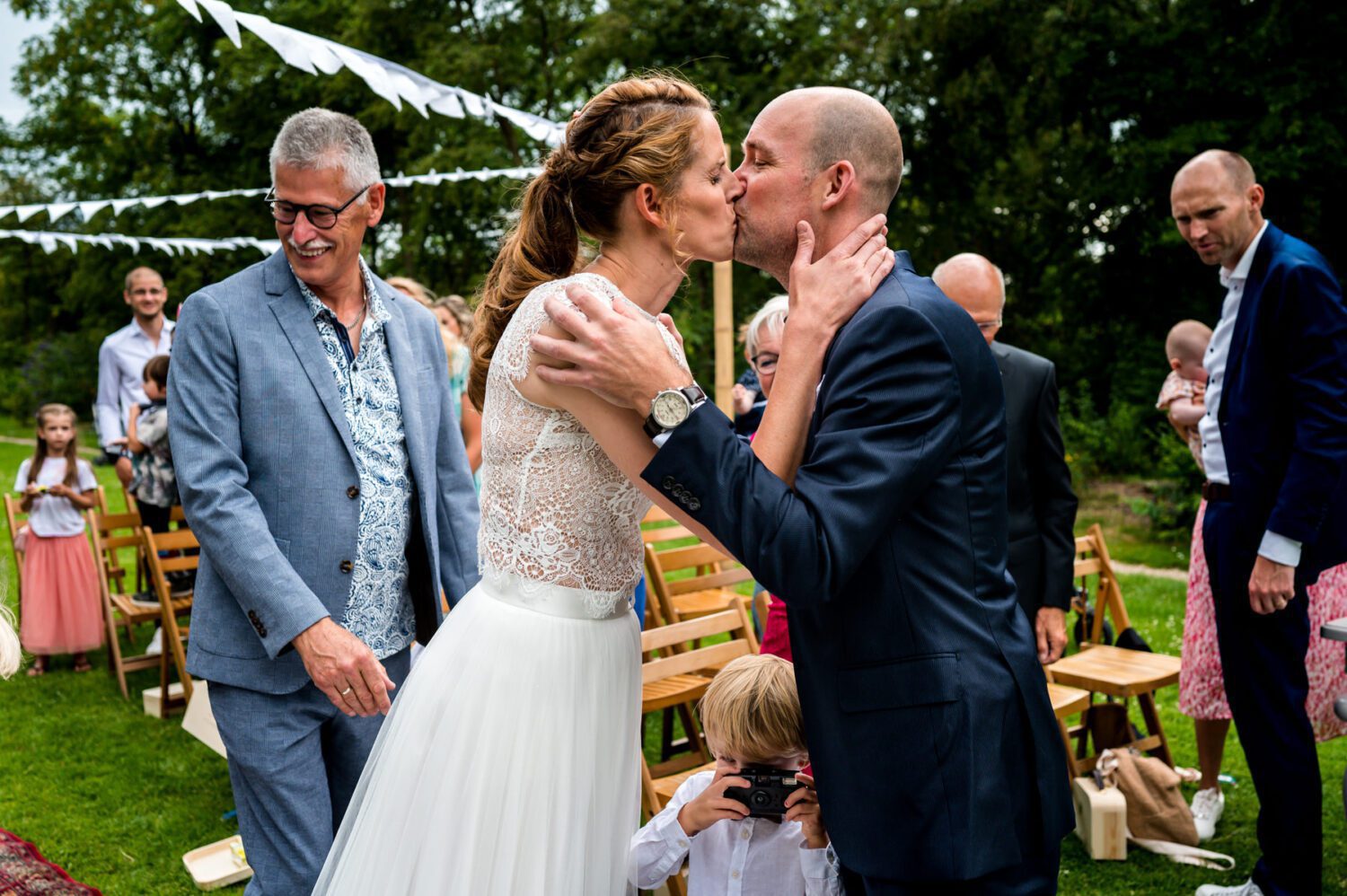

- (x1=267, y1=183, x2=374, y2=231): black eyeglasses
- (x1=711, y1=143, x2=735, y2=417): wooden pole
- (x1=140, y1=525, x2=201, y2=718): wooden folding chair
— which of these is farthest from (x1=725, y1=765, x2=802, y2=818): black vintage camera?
(x1=711, y1=143, x2=735, y2=417): wooden pole

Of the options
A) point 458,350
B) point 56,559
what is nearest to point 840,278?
point 458,350

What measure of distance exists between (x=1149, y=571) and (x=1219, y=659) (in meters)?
6.52

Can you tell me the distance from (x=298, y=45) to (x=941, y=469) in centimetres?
404

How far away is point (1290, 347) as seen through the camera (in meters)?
4.05

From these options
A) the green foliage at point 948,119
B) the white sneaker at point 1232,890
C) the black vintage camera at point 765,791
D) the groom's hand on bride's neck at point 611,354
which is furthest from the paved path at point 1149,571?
the groom's hand on bride's neck at point 611,354

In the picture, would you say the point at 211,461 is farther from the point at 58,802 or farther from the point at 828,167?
the point at 58,802

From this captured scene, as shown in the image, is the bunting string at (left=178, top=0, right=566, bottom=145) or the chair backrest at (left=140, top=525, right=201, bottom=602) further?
the chair backrest at (left=140, top=525, right=201, bottom=602)

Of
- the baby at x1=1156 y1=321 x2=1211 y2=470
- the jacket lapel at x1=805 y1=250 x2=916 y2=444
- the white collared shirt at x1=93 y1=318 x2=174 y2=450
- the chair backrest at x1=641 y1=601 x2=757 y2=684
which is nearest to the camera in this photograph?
the jacket lapel at x1=805 y1=250 x2=916 y2=444

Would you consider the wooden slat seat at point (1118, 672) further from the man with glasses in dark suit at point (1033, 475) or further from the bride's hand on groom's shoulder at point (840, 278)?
the bride's hand on groom's shoulder at point (840, 278)

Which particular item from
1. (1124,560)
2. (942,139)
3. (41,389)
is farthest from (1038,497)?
(41,389)

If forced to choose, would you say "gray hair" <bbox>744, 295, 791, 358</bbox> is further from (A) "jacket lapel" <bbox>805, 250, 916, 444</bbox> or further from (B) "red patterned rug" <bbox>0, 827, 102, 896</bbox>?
(B) "red patterned rug" <bbox>0, 827, 102, 896</bbox>

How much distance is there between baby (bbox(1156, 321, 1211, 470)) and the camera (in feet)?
21.1

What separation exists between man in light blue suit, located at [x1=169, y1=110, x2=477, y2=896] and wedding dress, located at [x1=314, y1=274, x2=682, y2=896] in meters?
0.42

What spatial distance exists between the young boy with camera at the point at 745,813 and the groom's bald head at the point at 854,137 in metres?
1.13
